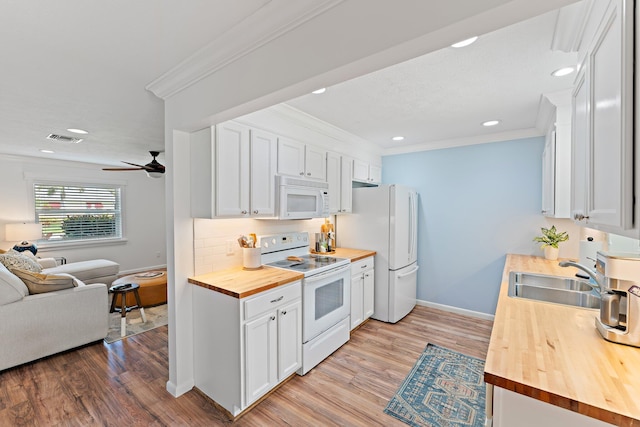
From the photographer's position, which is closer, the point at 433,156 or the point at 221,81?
the point at 221,81

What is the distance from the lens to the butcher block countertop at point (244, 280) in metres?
2.00

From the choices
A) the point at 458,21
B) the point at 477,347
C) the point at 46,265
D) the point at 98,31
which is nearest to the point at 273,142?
the point at 98,31

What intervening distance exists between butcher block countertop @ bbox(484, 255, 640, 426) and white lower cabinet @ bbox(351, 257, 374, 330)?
1.81 metres

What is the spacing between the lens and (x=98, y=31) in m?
1.48

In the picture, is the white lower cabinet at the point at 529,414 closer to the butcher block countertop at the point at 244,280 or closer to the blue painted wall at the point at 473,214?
the butcher block countertop at the point at 244,280

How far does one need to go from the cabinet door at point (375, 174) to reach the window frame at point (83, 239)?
545 centimetres

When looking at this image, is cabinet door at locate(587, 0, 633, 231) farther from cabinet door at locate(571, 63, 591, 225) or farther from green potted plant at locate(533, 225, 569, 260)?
green potted plant at locate(533, 225, 569, 260)

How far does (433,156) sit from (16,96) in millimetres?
4615

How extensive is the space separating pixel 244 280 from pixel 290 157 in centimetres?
Answer: 132

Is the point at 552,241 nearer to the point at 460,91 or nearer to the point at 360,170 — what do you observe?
the point at 460,91

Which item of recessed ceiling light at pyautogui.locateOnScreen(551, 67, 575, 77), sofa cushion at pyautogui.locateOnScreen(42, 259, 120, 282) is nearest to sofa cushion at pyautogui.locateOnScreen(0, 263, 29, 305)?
sofa cushion at pyautogui.locateOnScreen(42, 259, 120, 282)

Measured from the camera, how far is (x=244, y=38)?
1.48 metres

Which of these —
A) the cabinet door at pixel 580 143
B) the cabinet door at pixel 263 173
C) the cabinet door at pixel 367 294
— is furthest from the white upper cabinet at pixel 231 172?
the cabinet door at pixel 580 143

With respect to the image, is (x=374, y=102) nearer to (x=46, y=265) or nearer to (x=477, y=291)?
(x=477, y=291)
